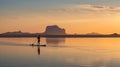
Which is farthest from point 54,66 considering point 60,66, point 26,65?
point 26,65

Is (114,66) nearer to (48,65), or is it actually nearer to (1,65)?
(48,65)

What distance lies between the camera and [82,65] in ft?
70.3

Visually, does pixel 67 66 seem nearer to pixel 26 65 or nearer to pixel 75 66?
pixel 75 66

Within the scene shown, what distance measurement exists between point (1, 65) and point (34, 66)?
2350 millimetres

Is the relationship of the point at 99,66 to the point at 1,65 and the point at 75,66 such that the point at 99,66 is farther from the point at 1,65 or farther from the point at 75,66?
the point at 1,65

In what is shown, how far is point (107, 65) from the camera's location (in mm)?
21562

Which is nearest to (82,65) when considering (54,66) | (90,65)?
(90,65)

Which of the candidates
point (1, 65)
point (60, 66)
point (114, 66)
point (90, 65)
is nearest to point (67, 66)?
point (60, 66)

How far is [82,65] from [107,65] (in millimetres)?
1863

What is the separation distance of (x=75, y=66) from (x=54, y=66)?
1499 mm

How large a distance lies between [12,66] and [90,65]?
18.6 ft

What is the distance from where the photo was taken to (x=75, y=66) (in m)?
20.8

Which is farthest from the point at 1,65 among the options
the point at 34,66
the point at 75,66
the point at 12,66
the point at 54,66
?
the point at 75,66

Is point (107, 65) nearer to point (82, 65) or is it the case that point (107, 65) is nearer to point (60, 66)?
point (82, 65)
